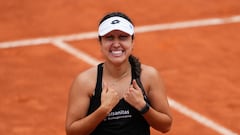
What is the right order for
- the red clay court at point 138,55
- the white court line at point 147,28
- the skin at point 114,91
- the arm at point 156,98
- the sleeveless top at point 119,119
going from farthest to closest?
1. the white court line at point 147,28
2. the red clay court at point 138,55
3. the arm at point 156,98
4. the sleeveless top at point 119,119
5. the skin at point 114,91

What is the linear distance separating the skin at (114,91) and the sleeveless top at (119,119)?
44 mm

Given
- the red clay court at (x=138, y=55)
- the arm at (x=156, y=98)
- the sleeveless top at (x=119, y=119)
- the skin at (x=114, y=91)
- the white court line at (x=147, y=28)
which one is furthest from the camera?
the white court line at (x=147, y=28)

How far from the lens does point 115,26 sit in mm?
4660

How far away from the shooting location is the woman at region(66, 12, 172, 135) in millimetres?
4672

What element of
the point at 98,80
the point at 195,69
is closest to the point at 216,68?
the point at 195,69

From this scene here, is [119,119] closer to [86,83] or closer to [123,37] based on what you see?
[86,83]

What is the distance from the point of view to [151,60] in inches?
384

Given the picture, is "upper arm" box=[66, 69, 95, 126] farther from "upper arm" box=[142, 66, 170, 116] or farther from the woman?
"upper arm" box=[142, 66, 170, 116]

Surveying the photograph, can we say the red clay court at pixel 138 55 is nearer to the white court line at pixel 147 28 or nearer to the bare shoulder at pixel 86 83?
the white court line at pixel 147 28

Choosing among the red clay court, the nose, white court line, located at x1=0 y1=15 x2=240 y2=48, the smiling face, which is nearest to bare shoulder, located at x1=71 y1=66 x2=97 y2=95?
the smiling face

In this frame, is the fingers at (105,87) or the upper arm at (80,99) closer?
the fingers at (105,87)

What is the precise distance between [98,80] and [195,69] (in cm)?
479

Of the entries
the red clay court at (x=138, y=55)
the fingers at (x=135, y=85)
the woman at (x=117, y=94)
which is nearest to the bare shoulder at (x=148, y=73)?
the woman at (x=117, y=94)

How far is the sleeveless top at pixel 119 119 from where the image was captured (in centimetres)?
476
